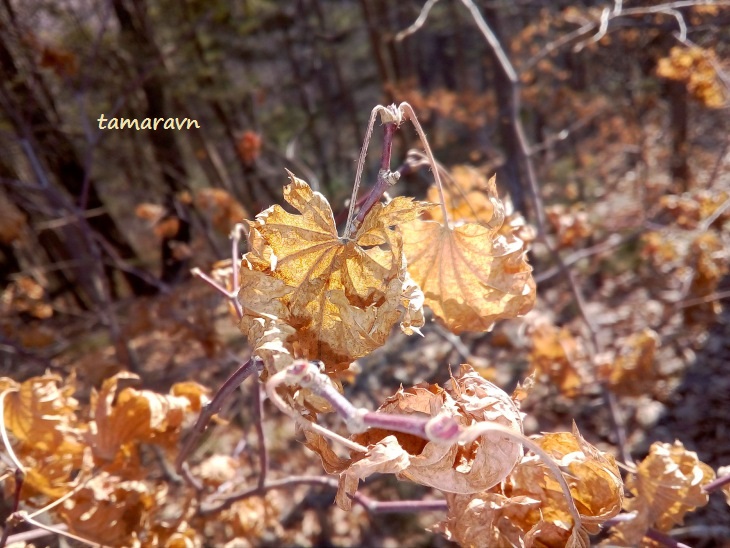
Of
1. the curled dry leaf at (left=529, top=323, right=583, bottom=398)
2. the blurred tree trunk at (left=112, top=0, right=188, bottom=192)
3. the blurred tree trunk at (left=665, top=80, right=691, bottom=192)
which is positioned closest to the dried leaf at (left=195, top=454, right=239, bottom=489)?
the curled dry leaf at (left=529, top=323, right=583, bottom=398)

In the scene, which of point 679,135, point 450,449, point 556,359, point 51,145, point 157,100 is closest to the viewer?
point 450,449

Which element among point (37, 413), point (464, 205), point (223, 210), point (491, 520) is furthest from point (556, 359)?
point (223, 210)

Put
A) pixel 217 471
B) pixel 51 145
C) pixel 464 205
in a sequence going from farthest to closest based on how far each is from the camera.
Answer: pixel 51 145 < pixel 217 471 < pixel 464 205

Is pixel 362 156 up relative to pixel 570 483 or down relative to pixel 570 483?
up

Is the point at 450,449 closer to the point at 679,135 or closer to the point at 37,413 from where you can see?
the point at 37,413

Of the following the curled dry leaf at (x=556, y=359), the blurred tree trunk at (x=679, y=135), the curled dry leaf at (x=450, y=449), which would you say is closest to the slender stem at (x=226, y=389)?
the curled dry leaf at (x=450, y=449)

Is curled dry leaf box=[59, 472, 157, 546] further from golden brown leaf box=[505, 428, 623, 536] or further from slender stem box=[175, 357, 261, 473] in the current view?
golden brown leaf box=[505, 428, 623, 536]

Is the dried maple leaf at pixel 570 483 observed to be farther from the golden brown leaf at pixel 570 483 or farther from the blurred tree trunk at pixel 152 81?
the blurred tree trunk at pixel 152 81

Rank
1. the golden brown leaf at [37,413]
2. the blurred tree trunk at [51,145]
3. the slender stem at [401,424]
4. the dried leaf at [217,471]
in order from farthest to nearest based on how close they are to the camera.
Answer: the blurred tree trunk at [51,145] < the dried leaf at [217,471] < the golden brown leaf at [37,413] < the slender stem at [401,424]
